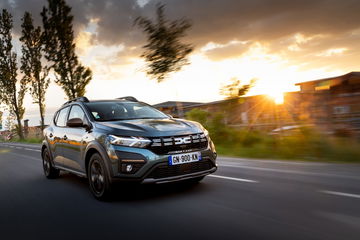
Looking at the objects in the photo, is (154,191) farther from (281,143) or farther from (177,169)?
(281,143)

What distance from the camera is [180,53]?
39.9 ft

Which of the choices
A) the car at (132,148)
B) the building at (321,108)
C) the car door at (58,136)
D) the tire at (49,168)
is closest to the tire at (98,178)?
the car at (132,148)

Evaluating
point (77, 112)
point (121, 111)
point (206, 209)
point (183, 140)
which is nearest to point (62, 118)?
point (77, 112)

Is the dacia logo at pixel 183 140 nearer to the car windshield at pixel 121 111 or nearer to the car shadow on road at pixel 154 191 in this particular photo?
the car shadow on road at pixel 154 191

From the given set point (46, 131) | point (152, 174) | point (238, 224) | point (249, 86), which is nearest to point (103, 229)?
point (152, 174)

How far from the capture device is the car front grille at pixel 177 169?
472 centimetres

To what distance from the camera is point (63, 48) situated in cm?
2866

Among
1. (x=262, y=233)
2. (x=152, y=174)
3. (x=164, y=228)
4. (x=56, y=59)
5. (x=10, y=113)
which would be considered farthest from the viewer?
(x=10, y=113)

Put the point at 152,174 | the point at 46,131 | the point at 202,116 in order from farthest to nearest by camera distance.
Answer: the point at 202,116, the point at 46,131, the point at 152,174

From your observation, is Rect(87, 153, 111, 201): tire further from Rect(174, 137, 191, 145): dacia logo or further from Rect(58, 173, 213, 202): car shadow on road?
Rect(174, 137, 191, 145): dacia logo

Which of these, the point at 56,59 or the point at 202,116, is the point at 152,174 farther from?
the point at 56,59

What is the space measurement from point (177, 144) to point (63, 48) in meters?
26.3

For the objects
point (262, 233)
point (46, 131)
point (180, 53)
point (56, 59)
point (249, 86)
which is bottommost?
point (262, 233)

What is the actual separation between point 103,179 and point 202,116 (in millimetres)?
8265
